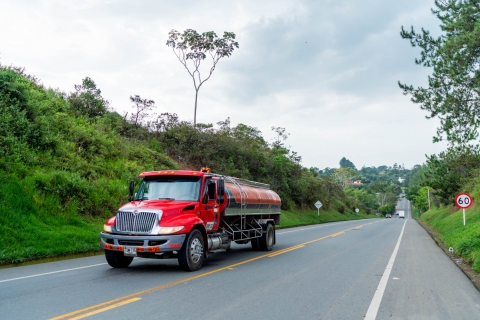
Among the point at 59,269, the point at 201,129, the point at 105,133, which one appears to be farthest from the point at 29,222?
the point at 201,129

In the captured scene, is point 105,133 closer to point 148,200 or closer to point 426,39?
point 148,200

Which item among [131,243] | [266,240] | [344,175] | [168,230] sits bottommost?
[266,240]

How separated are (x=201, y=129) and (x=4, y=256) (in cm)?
2698

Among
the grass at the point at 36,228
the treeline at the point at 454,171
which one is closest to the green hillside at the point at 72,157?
the grass at the point at 36,228

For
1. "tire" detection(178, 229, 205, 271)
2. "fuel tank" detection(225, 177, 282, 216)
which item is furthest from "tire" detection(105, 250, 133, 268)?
"fuel tank" detection(225, 177, 282, 216)

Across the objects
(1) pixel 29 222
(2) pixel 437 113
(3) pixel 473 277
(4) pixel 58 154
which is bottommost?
(3) pixel 473 277

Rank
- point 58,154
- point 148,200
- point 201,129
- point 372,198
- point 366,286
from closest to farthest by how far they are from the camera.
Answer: point 366,286 < point 148,200 < point 58,154 < point 201,129 < point 372,198

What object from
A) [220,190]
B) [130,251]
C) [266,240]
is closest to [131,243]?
[130,251]

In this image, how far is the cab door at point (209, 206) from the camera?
11.5 meters

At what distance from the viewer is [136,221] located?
10.2 m

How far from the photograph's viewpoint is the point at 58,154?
66.7 ft

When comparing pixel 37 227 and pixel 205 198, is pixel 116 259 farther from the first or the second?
pixel 37 227

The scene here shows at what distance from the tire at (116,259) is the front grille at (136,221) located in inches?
29.7

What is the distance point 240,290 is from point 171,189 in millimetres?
4191
